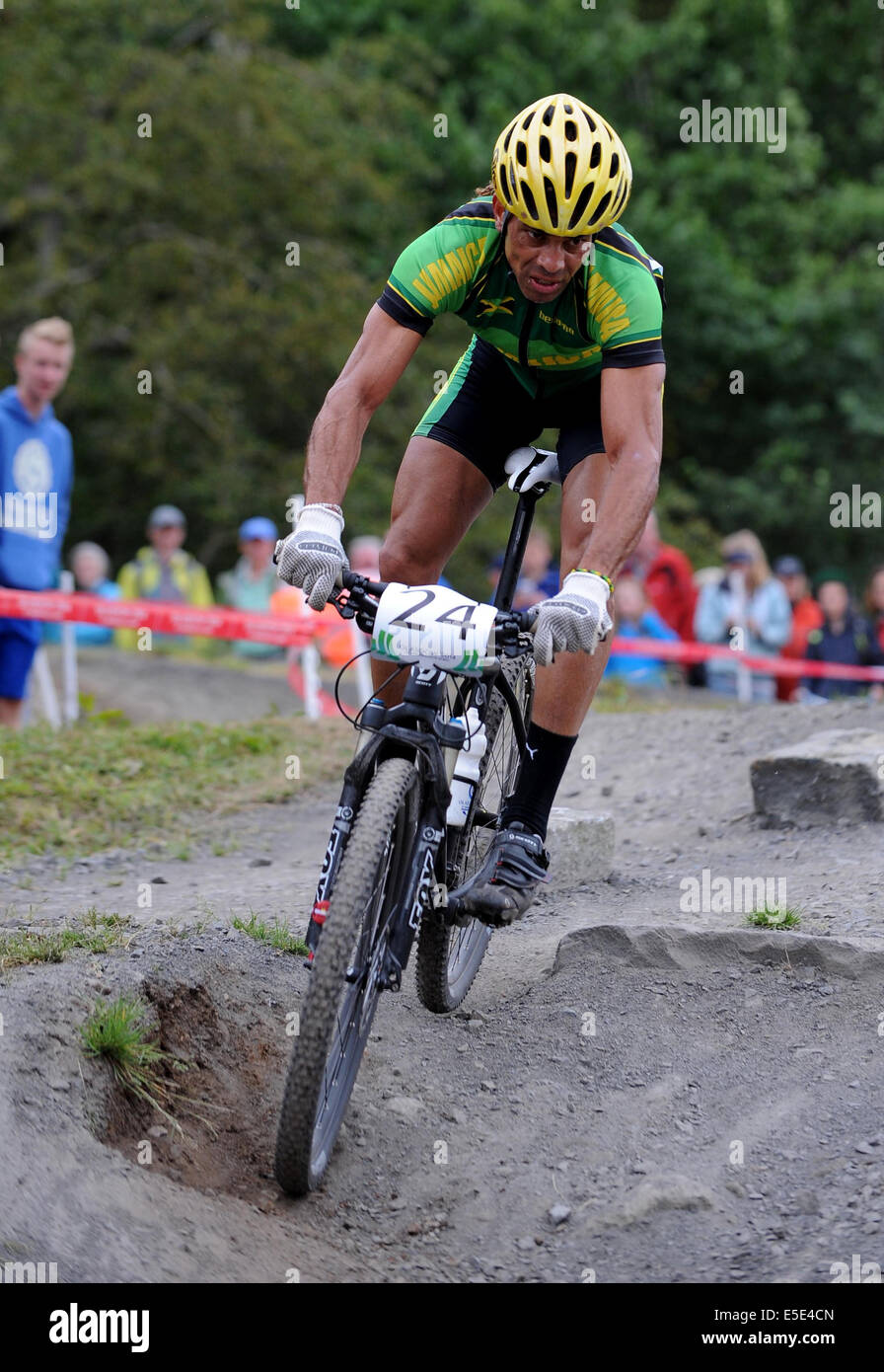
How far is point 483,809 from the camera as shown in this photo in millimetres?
4449

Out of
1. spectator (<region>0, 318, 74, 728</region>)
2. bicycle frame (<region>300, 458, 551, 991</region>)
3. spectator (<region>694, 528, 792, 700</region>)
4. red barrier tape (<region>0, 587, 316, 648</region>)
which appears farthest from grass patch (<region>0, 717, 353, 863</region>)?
spectator (<region>694, 528, 792, 700</region>)

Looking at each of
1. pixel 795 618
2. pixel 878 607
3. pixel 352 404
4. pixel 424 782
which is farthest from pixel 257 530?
pixel 424 782

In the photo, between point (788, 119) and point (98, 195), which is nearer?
point (98, 195)

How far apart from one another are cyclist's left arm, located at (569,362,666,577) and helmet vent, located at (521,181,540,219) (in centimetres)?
47

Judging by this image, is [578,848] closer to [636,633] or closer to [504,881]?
[504,881]

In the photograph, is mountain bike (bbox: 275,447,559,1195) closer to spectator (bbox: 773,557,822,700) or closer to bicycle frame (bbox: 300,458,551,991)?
bicycle frame (bbox: 300,458,551,991)

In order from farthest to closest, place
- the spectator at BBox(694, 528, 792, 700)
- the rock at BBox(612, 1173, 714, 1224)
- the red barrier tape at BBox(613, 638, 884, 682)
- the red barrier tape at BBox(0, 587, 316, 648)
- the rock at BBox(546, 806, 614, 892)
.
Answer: the spectator at BBox(694, 528, 792, 700)
the red barrier tape at BBox(613, 638, 884, 682)
the red barrier tape at BBox(0, 587, 316, 648)
the rock at BBox(546, 806, 614, 892)
the rock at BBox(612, 1173, 714, 1224)

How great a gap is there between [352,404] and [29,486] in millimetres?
4690

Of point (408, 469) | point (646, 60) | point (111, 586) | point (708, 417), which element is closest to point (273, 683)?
point (111, 586)

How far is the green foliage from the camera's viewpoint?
19328 millimetres

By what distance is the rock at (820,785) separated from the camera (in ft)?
20.6

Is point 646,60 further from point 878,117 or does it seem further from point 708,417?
point 708,417
